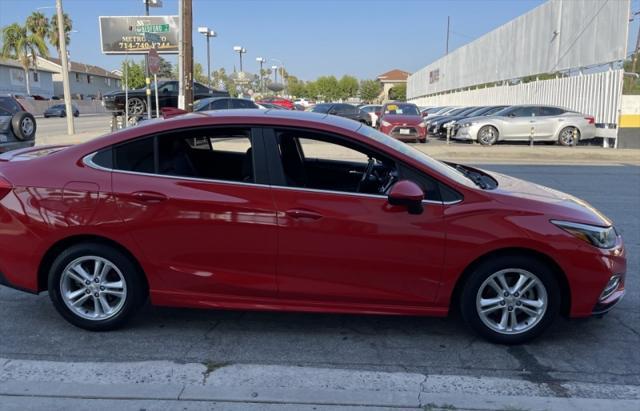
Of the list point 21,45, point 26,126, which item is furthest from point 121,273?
point 21,45

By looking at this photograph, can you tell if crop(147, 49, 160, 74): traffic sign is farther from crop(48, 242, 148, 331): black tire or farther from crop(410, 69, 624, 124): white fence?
crop(410, 69, 624, 124): white fence

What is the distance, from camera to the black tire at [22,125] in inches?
502

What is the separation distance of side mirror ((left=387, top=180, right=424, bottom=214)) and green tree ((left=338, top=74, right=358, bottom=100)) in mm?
109821

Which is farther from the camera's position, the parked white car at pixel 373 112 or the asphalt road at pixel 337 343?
the parked white car at pixel 373 112

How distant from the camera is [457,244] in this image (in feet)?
12.5

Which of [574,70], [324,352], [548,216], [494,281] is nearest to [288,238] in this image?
[324,352]

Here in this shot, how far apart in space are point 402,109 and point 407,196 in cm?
1870

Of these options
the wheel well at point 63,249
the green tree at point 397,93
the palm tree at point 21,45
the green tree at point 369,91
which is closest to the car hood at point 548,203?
the wheel well at point 63,249

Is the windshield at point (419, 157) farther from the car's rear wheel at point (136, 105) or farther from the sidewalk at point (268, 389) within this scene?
the car's rear wheel at point (136, 105)

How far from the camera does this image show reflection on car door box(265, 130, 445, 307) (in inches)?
151

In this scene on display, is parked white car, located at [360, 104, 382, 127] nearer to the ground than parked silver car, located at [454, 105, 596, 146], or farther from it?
farther from it

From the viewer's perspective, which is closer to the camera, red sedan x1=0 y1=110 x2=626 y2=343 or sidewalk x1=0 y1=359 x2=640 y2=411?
sidewalk x1=0 y1=359 x2=640 y2=411

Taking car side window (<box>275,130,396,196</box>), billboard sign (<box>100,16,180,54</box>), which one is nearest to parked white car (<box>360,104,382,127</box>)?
billboard sign (<box>100,16,180,54</box>)

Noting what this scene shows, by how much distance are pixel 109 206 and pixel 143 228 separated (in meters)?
0.28
